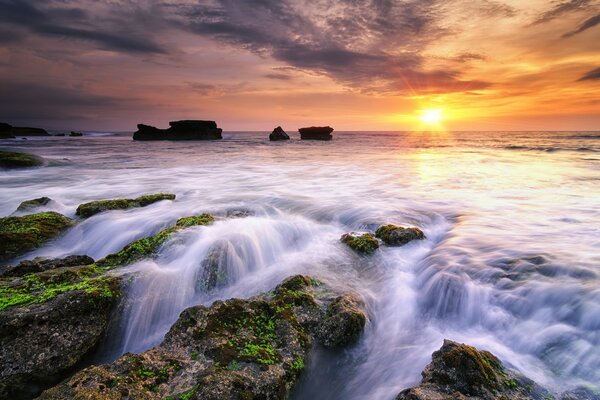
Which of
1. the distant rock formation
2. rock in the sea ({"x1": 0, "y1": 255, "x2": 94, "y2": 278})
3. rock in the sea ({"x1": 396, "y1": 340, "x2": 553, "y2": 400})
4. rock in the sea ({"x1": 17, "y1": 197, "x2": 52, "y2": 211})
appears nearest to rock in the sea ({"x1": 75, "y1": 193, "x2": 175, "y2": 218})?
rock in the sea ({"x1": 17, "y1": 197, "x2": 52, "y2": 211})

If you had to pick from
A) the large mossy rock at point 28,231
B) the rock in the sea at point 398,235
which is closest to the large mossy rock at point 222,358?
the rock in the sea at point 398,235

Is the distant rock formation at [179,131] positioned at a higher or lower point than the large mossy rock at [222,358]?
higher

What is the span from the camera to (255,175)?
17984 millimetres

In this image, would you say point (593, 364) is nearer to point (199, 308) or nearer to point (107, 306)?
point (199, 308)

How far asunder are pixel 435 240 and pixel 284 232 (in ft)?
11.6

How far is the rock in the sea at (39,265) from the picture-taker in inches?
202

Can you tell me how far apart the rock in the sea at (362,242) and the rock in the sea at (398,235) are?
29 cm

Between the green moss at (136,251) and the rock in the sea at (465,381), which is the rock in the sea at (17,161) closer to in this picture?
the green moss at (136,251)

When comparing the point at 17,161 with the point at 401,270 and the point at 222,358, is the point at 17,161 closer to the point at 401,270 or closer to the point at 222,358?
the point at 222,358

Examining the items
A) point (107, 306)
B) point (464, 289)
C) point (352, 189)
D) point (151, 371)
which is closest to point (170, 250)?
point (107, 306)

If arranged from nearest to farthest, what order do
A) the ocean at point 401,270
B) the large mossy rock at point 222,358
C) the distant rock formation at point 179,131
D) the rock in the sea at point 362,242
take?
the large mossy rock at point 222,358
the ocean at point 401,270
the rock in the sea at point 362,242
the distant rock formation at point 179,131

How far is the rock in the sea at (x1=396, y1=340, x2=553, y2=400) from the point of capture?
122 inches

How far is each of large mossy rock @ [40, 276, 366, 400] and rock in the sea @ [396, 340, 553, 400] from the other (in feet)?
4.06

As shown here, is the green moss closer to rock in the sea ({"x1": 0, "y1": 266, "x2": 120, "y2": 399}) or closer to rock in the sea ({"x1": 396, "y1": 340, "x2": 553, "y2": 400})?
rock in the sea ({"x1": 0, "y1": 266, "x2": 120, "y2": 399})
